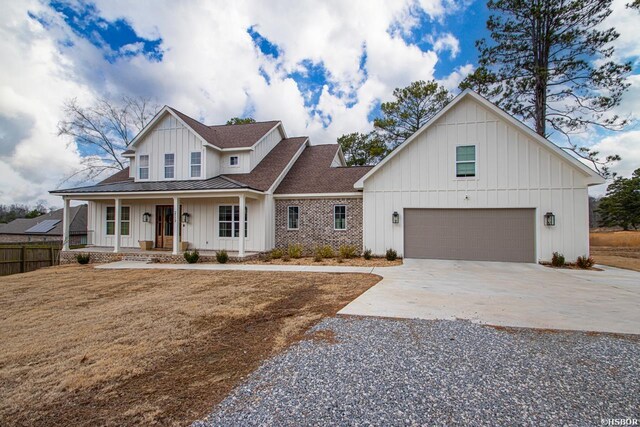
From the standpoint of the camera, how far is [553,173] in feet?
38.1

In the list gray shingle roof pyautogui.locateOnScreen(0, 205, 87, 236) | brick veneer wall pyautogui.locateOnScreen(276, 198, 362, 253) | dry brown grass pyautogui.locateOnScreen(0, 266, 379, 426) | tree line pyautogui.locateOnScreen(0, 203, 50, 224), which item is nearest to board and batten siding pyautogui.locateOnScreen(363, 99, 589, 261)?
brick veneer wall pyautogui.locateOnScreen(276, 198, 362, 253)

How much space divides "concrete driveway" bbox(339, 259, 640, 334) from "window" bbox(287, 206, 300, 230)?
5.75 m

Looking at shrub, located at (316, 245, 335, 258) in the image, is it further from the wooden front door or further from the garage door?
the wooden front door

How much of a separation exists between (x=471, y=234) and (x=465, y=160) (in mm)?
3023

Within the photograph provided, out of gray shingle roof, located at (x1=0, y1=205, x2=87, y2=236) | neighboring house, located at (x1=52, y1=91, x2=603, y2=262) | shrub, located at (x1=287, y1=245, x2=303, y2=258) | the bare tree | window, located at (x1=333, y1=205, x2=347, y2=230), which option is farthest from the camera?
gray shingle roof, located at (x1=0, y1=205, x2=87, y2=236)

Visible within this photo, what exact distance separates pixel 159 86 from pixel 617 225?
4308 cm

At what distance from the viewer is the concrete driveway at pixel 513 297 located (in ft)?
16.8

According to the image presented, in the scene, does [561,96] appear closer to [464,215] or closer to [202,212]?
[464,215]

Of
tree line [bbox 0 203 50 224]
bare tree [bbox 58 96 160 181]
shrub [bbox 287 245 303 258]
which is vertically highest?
bare tree [bbox 58 96 160 181]

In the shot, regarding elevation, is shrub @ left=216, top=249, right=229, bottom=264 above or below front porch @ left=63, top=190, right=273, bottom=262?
below

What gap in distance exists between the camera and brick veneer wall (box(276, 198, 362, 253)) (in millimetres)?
13977

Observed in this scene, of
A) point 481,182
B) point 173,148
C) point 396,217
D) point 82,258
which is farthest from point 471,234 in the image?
point 82,258

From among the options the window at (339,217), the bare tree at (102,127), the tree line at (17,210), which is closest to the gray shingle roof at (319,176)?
the window at (339,217)

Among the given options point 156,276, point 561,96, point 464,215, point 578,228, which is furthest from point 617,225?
point 156,276
